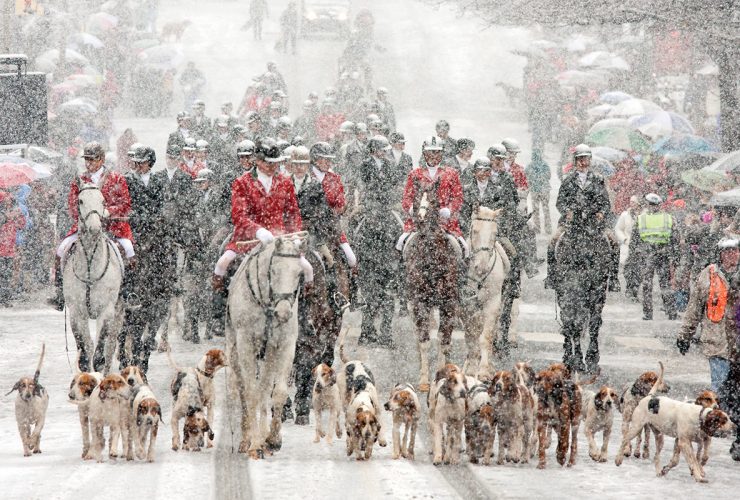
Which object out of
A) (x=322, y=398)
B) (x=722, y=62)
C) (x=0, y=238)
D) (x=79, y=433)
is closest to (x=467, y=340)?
(x=322, y=398)

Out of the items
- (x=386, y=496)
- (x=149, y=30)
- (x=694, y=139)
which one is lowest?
(x=386, y=496)

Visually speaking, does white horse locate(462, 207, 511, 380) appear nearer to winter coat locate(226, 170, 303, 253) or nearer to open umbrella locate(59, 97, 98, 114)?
winter coat locate(226, 170, 303, 253)

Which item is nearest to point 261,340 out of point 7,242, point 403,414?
point 403,414

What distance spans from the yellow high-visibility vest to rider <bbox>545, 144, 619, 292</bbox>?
4968mm

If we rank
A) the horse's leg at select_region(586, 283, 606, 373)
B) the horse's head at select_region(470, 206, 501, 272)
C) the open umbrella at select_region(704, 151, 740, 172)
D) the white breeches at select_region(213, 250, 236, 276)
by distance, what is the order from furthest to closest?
1. the open umbrella at select_region(704, 151, 740, 172)
2. the horse's leg at select_region(586, 283, 606, 373)
3. the horse's head at select_region(470, 206, 501, 272)
4. the white breeches at select_region(213, 250, 236, 276)

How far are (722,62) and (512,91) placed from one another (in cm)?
2101

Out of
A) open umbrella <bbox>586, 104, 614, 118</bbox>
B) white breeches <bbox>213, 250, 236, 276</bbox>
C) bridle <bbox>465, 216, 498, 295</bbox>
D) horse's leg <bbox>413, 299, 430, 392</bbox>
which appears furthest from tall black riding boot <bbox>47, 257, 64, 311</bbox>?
open umbrella <bbox>586, 104, 614, 118</bbox>

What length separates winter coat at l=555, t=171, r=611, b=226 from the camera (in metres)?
16.8

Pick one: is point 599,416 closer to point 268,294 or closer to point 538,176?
point 268,294

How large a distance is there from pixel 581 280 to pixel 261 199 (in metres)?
5.61

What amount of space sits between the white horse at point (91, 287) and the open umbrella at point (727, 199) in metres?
9.56

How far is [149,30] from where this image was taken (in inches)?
2152

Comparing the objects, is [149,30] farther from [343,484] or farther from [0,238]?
[343,484]

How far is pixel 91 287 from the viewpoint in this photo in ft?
47.3
